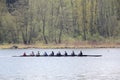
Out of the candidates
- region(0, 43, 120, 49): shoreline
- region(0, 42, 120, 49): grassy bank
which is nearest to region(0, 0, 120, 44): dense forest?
region(0, 42, 120, 49): grassy bank

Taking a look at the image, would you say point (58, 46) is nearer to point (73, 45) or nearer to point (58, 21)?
point (73, 45)

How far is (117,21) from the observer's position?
142 meters

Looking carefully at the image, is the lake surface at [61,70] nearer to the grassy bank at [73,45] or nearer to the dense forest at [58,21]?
the grassy bank at [73,45]

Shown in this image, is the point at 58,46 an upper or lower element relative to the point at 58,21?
lower

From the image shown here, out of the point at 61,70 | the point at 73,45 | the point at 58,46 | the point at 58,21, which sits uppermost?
the point at 58,21

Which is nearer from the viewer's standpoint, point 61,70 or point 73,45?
point 61,70

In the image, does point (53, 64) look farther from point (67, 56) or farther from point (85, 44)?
point (85, 44)

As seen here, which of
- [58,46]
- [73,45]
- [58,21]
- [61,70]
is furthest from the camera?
[58,21]

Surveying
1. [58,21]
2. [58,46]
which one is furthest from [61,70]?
[58,21]

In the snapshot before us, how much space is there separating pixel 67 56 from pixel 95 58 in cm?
536

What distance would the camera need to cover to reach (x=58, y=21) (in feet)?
460

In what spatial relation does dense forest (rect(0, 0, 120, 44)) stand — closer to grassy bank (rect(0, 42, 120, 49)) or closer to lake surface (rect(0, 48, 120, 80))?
grassy bank (rect(0, 42, 120, 49))

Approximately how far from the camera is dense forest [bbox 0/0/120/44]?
136m

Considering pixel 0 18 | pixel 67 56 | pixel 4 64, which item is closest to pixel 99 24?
pixel 0 18
